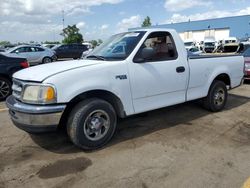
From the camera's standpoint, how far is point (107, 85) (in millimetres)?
4285

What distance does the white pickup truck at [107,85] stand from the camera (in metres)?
3.93

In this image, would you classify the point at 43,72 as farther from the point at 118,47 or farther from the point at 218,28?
the point at 218,28

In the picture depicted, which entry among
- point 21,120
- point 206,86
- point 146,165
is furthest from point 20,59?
point 146,165

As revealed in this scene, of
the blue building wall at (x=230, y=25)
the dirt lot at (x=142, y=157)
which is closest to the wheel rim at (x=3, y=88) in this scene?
the dirt lot at (x=142, y=157)

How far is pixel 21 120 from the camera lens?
13.1 ft

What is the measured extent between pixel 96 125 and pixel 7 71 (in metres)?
4.98

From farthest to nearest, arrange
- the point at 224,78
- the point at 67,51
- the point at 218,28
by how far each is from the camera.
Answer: the point at 218,28 < the point at 67,51 < the point at 224,78

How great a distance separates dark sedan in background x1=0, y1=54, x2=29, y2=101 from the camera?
8109 millimetres

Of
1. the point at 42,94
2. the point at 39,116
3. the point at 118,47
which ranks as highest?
the point at 118,47

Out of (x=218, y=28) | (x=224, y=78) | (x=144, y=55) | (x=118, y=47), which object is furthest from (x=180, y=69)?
(x=218, y=28)

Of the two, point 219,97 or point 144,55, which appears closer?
point 144,55

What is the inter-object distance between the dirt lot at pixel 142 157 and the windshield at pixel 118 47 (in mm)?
1414

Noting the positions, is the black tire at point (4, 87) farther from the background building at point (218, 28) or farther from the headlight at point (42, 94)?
the background building at point (218, 28)

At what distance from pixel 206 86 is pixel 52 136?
10.9ft
